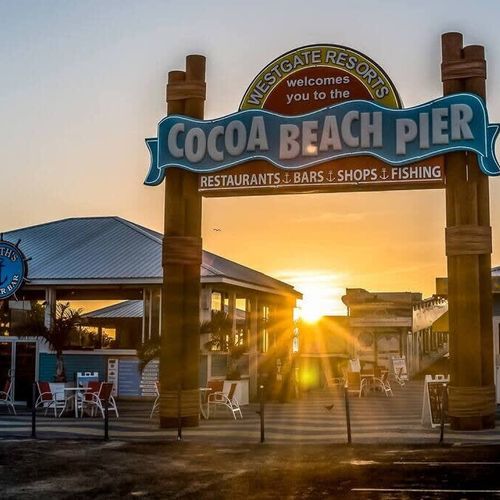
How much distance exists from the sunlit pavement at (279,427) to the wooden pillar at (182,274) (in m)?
0.78

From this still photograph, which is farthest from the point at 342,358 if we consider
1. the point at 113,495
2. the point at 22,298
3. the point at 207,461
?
the point at 113,495

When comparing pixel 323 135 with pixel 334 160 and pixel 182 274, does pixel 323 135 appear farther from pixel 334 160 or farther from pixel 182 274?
pixel 182 274

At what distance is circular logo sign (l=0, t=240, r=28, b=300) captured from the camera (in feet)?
90.3

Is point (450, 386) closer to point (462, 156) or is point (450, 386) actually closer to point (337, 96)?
point (462, 156)

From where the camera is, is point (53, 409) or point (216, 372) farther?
point (216, 372)

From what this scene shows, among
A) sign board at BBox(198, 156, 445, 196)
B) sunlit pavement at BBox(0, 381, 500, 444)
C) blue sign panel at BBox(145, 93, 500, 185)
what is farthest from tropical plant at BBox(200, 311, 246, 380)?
blue sign panel at BBox(145, 93, 500, 185)

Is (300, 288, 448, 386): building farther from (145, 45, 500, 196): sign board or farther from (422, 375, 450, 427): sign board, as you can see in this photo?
(145, 45, 500, 196): sign board

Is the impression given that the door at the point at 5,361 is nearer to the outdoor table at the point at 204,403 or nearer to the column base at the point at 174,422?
the outdoor table at the point at 204,403

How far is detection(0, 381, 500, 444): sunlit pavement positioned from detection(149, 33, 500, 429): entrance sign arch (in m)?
0.78

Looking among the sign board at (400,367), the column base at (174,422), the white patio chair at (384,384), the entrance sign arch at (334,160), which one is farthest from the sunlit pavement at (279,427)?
the sign board at (400,367)

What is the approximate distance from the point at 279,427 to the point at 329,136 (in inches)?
248

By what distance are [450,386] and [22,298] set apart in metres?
16.8

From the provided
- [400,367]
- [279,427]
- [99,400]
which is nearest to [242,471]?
[279,427]

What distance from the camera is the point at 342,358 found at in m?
38.6
